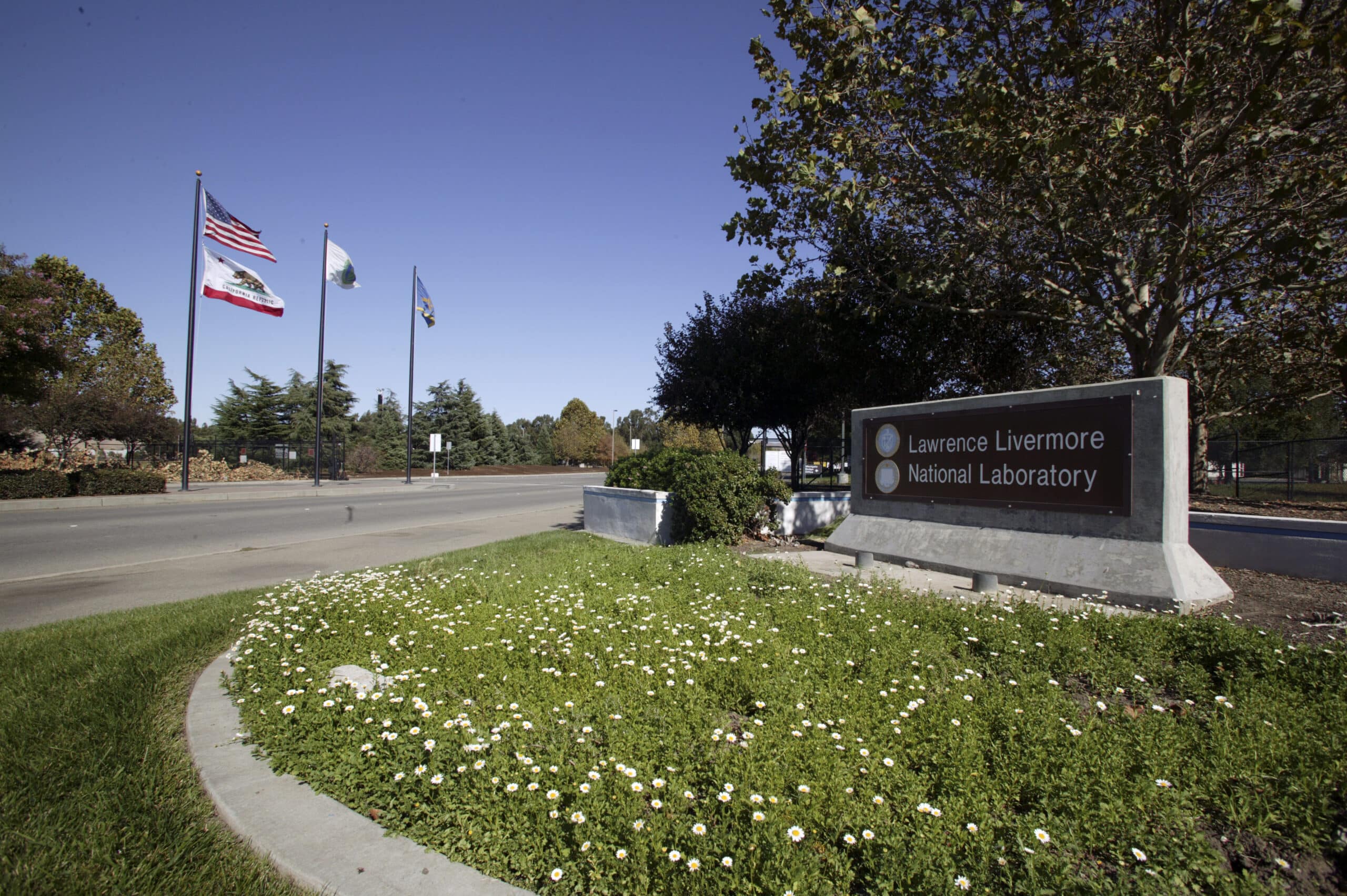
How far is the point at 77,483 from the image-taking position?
21031 mm

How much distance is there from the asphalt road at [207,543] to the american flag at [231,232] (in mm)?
7776

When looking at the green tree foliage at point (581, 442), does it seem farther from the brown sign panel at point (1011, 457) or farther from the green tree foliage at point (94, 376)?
the brown sign panel at point (1011, 457)

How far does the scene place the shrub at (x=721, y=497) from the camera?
33.7ft

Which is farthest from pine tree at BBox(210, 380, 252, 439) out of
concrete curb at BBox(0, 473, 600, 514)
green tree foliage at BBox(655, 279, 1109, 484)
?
green tree foliage at BBox(655, 279, 1109, 484)

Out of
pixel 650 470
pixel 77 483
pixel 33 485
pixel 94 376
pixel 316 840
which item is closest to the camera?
pixel 316 840

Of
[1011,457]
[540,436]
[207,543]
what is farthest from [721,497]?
[540,436]

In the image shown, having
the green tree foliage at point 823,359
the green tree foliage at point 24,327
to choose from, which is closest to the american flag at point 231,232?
the green tree foliage at point 24,327

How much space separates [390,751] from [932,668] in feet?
10.3

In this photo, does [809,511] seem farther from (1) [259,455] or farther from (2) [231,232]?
(1) [259,455]

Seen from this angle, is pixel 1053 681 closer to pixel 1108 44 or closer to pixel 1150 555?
pixel 1150 555

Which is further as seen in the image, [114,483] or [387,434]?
[387,434]

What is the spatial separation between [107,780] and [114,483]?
23437mm

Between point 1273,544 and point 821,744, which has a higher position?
point 1273,544

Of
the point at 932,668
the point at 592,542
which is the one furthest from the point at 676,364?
the point at 932,668
